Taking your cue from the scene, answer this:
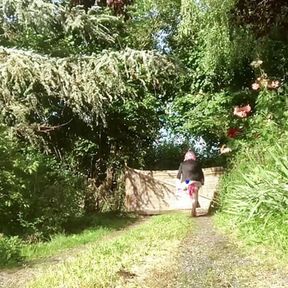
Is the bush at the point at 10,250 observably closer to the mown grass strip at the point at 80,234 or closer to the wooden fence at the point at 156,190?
the mown grass strip at the point at 80,234

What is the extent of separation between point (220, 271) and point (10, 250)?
166 inches

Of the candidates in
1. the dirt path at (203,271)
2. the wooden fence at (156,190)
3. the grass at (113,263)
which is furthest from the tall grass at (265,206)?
the wooden fence at (156,190)

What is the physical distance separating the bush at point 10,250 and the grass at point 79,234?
0.10 m

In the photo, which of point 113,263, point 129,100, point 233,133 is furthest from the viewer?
point 129,100

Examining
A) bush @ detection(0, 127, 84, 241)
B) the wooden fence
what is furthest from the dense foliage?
the wooden fence

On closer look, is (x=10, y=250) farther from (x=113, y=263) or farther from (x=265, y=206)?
(x=265, y=206)

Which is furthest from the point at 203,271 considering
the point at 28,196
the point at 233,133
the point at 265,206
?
the point at 233,133

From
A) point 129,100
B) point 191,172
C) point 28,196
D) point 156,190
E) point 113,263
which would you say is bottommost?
point 113,263

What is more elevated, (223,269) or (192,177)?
(192,177)

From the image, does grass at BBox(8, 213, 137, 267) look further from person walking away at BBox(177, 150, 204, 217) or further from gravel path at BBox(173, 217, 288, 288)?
gravel path at BBox(173, 217, 288, 288)

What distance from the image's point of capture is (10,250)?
8281mm

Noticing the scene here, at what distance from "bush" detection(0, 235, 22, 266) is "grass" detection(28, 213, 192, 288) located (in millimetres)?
1505

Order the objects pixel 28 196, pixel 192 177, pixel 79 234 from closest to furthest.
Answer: pixel 28 196
pixel 79 234
pixel 192 177

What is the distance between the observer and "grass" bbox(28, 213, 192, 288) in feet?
16.6
